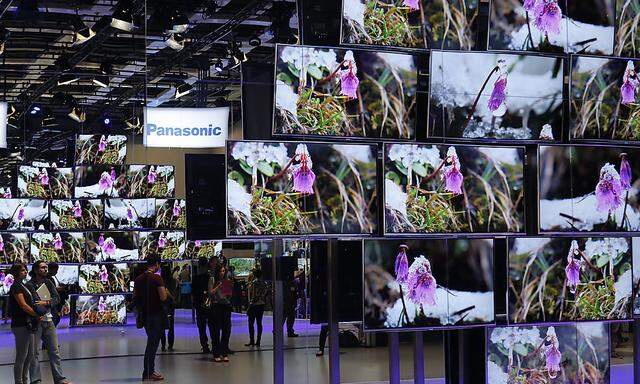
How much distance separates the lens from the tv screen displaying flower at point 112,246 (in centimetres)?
1155

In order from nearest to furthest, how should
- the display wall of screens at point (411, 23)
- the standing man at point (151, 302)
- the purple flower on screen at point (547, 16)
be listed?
the display wall of screens at point (411, 23) < the purple flower on screen at point (547, 16) < the standing man at point (151, 302)

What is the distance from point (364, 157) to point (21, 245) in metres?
5.90

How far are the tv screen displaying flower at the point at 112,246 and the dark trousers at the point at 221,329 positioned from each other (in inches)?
45.0

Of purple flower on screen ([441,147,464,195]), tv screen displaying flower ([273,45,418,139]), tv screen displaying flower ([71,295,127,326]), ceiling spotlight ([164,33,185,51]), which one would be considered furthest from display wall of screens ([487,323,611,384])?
ceiling spotlight ([164,33,185,51])

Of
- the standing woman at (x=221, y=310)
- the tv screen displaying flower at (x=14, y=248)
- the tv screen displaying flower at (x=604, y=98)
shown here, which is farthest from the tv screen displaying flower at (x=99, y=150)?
the tv screen displaying flower at (x=604, y=98)

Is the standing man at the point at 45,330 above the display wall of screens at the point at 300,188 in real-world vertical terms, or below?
below

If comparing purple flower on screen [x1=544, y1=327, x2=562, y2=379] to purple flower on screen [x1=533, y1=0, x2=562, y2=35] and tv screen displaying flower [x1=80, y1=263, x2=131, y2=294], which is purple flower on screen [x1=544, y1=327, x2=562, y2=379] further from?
tv screen displaying flower [x1=80, y1=263, x2=131, y2=294]

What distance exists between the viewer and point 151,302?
11172mm

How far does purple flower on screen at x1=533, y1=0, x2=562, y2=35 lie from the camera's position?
7523 millimetres

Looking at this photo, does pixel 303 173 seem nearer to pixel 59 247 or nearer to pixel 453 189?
pixel 453 189

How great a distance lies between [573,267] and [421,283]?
120cm

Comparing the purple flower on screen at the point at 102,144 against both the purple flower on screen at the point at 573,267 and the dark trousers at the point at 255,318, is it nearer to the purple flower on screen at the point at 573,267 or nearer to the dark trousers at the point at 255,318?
the dark trousers at the point at 255,318

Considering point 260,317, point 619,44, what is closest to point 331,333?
point 619,44

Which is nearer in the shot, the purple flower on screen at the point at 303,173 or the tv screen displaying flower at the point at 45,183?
the purple flower on screen at the point at 303,173
